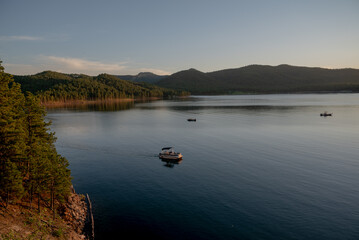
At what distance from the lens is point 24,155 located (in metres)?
33.1

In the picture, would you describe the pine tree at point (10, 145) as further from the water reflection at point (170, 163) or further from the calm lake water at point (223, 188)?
the water reflection at point (170, 163)

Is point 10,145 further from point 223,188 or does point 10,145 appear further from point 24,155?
point 223,188

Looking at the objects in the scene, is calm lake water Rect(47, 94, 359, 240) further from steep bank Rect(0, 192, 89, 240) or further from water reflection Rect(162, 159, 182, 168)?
steep bank Rect(0, 192, 89, 240)

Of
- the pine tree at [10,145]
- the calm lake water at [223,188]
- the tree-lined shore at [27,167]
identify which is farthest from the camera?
the calm lake water at [223,188]

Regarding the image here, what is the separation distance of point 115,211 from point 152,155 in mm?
37652

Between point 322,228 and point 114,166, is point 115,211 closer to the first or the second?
point 114,166

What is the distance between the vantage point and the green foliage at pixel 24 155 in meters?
31.2

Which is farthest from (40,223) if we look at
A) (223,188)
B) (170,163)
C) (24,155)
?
(170,163)

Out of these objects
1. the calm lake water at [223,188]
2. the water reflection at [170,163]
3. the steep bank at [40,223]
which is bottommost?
the water reflection at [170,163]

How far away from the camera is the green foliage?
31.2 metres

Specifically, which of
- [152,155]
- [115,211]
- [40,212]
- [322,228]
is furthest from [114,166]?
[322,228]

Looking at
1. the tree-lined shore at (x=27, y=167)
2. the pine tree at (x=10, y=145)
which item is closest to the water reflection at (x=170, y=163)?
the tree-lined shore at (x=27, y=167)

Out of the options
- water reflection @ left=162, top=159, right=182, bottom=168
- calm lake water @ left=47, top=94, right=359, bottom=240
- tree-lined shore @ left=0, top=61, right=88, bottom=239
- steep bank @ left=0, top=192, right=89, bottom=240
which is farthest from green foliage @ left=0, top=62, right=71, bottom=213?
water reflection @ left=162, top=159, right=182, bottom=168

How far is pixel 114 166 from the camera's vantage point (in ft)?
217
